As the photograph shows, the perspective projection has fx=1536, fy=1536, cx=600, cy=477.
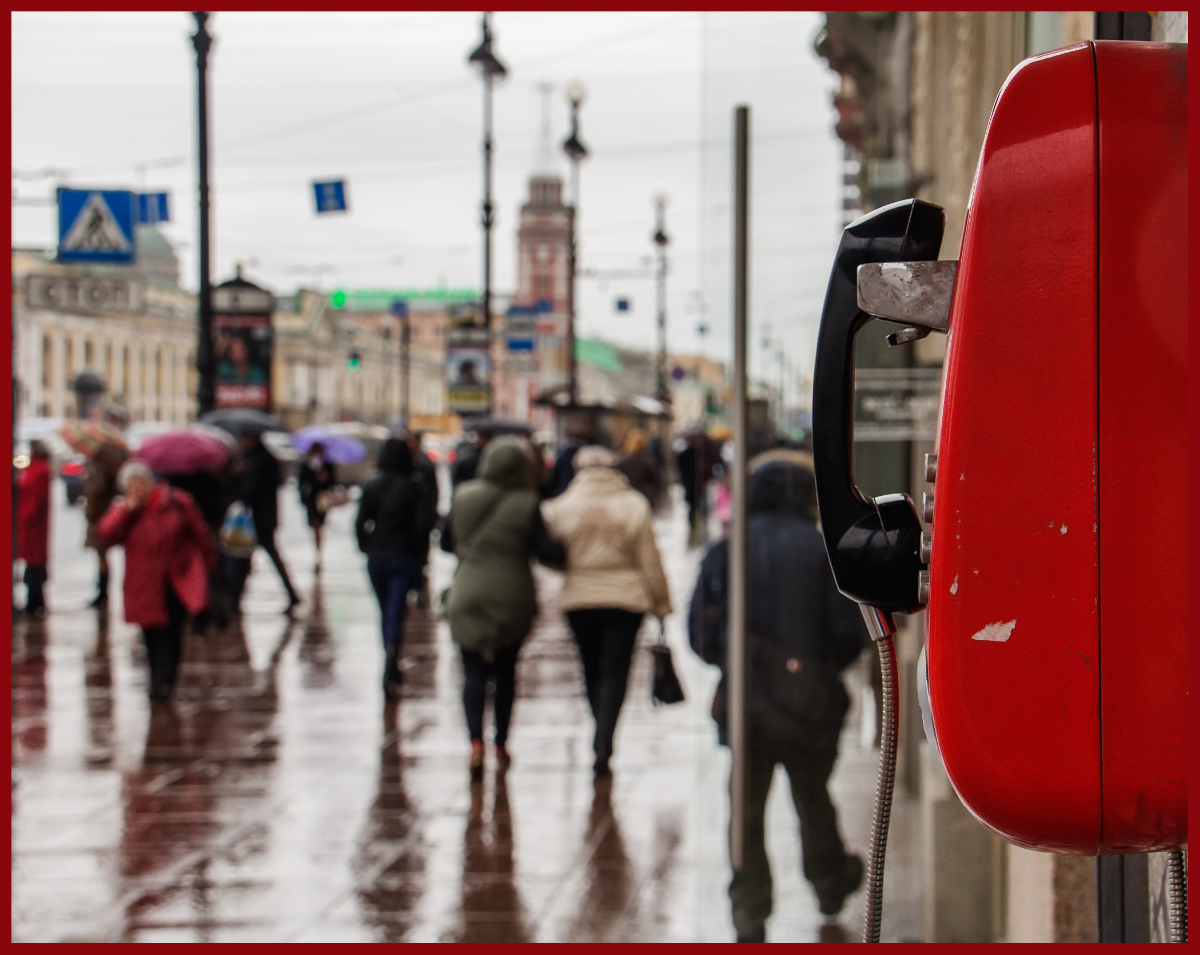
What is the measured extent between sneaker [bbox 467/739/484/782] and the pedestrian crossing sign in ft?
29.2

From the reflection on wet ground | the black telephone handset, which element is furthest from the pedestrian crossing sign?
the black telephone handset

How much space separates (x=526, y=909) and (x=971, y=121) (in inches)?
140

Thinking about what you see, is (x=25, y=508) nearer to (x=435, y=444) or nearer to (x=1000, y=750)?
(x=1000, y=750)

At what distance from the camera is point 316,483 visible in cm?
2166

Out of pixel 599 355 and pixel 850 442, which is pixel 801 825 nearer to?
pixel 850 442

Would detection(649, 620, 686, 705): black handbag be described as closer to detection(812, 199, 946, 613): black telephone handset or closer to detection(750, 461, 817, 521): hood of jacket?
detection(750, 461, 817, 521): hood of jacket

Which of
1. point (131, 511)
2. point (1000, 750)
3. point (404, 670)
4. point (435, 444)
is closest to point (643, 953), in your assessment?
point (1000, 750)

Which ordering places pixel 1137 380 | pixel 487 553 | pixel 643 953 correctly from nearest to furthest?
pixel 1137 380 < pixel 643 953 < pixel 487 553

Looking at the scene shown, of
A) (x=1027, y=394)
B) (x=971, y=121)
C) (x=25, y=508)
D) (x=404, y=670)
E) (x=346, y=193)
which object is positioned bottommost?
(x=404, y=670)

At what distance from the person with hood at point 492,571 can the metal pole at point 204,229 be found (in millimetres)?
8838

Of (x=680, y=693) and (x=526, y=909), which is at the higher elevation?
(x=680, y=693)

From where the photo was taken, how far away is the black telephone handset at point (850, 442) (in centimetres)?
165

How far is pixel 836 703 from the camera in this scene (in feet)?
15.8

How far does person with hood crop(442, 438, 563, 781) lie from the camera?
8008 millimetres
